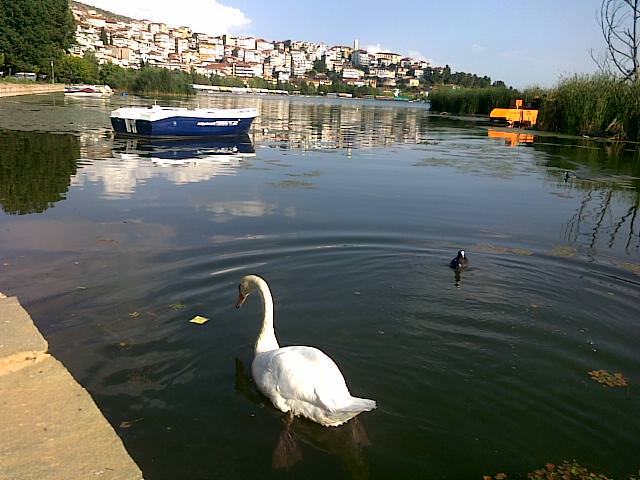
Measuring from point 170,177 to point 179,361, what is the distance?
9903 mm

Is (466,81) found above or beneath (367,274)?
above

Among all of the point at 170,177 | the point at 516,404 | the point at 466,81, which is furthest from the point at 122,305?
the point at 466,81

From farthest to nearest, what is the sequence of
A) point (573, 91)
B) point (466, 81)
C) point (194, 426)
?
point (466, 81)
point (573, 91)
point (194, 426)

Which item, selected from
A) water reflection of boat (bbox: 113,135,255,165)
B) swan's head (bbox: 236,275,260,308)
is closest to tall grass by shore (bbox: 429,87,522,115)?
water reflection of boat (bbox: 113,135,255,165)

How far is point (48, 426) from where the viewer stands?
3.67 meters

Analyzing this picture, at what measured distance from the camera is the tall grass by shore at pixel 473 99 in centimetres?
5387

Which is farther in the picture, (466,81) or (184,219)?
(466,81)

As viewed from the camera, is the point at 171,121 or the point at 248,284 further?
the point at 171,121

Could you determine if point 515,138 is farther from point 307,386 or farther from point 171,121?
point 307,386

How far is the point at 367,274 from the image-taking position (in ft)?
24.6

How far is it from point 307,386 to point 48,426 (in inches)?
66.9

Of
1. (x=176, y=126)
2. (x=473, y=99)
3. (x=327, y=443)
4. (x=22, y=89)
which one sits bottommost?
(x=327, y=443)

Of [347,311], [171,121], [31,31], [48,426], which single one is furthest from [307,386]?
[31,31]

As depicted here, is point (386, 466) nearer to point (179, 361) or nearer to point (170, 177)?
point (179, 361)
